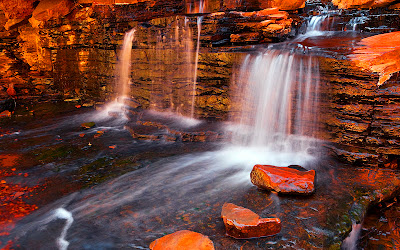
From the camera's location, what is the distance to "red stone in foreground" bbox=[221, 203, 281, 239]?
437cm

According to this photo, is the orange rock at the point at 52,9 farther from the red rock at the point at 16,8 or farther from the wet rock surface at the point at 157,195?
the wet rock surface at the point at 157,195

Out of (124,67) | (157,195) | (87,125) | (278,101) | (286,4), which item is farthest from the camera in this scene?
(124,67)

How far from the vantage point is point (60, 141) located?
9102 millimetres

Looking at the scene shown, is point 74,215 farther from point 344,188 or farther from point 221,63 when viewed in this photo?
point 221,63

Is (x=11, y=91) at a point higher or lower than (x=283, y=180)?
higher

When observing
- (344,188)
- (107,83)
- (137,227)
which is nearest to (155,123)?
(107,83)

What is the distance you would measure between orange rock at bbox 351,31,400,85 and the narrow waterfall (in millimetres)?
1060

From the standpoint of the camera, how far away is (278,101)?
7.97 meters

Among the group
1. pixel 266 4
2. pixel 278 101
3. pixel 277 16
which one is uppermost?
pixel 266 4

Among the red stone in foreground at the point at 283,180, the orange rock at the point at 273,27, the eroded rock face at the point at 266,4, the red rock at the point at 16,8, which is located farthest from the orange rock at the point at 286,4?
the red rock at the point at 16,8

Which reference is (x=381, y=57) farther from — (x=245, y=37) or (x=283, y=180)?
(x=245, y=37)

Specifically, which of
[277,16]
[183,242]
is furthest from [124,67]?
[183,242]

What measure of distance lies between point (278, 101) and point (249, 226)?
14.7 ft

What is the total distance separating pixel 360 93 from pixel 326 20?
5.04m
